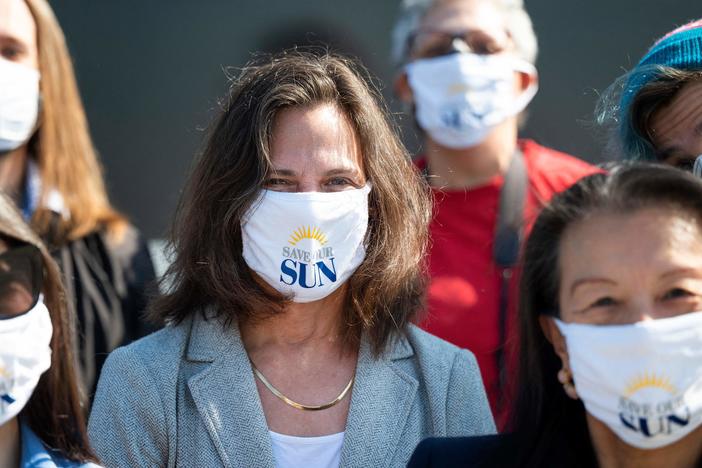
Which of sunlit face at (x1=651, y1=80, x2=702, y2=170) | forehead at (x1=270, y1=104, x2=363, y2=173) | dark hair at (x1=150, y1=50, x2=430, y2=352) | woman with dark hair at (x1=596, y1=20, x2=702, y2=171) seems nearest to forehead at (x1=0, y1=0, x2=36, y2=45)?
dark hair at (x1=150, y1=50, x2=430, y2=352)

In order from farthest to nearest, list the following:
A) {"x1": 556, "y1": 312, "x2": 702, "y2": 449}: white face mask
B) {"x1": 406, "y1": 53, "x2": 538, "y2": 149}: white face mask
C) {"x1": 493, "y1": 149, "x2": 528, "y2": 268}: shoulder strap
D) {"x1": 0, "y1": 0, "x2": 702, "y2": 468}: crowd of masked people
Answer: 1. {"x1": 406, "y1": 53, "x2": 538, "y2": 149}: white face mask
2. {"x1": 493, "y1": 149, "x2": 528, "y2": 268}: shoulder strap
3. {"x1": 0, "y1": 0, "x2": 702, "y2": 468}: crowd of masked people
4. {"x1": 556, "y1": 312, "x2": 702, "y2": 449}: white face mask

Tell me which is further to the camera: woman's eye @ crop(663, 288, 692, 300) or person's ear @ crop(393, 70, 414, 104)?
person's ear @ crop(393, 70, 414, 104)

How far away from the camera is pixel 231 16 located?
5.38 metres

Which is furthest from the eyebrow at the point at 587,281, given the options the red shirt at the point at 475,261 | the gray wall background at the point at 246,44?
the gray wall background at the point at 246,44

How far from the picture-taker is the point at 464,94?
12.6 ft

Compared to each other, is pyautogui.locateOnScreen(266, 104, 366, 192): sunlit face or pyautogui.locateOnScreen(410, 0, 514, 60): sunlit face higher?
pyautogui.locateOnScreen(410, 0, 514, 60): sunlit face

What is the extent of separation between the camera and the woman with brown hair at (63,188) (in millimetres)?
3607

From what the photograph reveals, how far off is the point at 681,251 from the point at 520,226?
4.60ft

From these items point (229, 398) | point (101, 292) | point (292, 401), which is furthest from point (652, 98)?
point (101, 292)

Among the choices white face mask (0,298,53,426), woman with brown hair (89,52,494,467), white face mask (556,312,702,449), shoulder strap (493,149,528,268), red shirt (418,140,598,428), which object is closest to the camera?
white face mask (556,312,702,449)

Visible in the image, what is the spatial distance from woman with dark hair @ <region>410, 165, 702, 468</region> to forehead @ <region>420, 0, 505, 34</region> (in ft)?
5.36

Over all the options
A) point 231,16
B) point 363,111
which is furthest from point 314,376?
point 231,16

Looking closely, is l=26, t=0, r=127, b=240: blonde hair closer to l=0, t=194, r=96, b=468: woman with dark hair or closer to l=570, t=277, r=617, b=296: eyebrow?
l=0, t=194, r=96, b=468: woman with dark hair

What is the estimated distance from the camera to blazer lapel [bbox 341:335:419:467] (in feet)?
9.12
